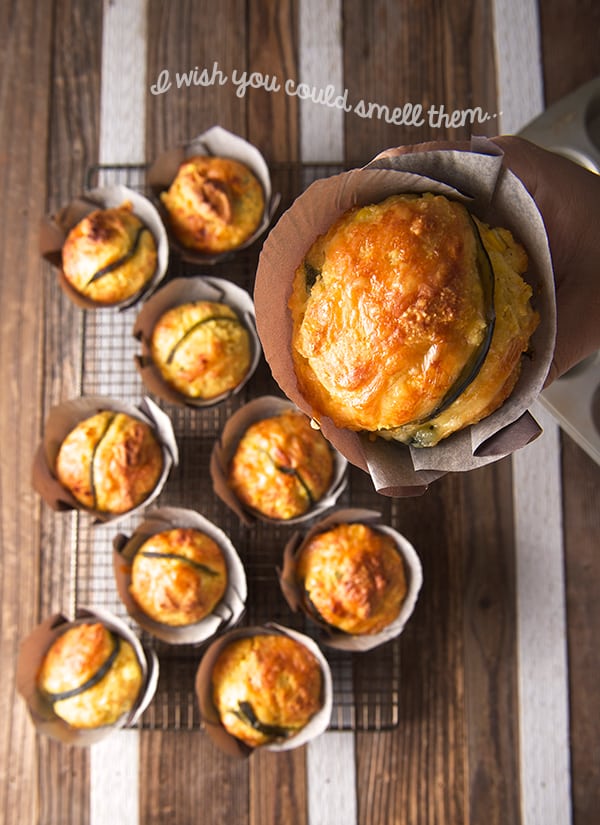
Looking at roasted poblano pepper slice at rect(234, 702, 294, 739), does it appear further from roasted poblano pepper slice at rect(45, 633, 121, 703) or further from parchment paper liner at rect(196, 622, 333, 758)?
roasted poblano pepper slice at rect(45, 633, 121, 703)

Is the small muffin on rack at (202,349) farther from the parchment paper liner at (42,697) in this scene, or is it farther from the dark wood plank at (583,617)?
the dark wood plank at (583,617)

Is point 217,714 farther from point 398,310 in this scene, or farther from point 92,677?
point 398,310

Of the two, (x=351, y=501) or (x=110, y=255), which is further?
(x=351, y=501)

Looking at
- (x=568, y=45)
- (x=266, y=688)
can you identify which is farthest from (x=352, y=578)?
(x=568, y=45)

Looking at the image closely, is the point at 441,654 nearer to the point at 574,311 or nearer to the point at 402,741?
the point at 402,741

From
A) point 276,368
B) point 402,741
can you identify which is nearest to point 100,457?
point 276,368

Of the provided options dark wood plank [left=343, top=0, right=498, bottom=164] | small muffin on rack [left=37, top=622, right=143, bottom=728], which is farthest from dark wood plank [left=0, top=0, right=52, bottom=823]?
dark wood plank [left=343, top=0, right=498, bottom=164]

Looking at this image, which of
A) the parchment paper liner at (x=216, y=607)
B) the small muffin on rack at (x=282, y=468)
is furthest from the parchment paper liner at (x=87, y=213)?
the parchment paper liner at (x=216, y=607)
